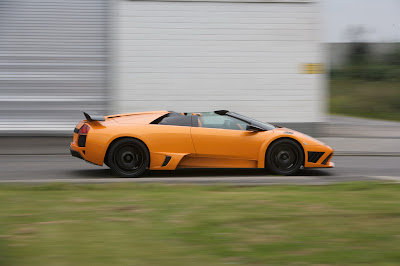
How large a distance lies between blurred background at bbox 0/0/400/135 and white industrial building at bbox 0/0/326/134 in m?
0.03

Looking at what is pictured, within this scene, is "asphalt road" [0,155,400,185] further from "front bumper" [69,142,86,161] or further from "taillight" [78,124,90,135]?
"taillight" [78,124,90,135]

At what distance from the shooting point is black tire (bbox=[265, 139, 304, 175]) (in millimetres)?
8898

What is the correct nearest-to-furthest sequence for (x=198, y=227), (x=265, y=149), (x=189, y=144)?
(x=198, y=227)
(x=189, y=144)
(x=265, y=149)

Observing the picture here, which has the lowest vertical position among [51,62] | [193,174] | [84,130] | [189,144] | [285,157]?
[193,174]

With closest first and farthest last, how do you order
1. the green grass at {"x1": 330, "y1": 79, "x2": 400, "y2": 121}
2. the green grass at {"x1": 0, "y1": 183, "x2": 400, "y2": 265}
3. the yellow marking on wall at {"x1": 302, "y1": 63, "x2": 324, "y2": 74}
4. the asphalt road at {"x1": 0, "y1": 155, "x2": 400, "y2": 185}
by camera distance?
1. the green grass at {"x1": 0, "y1": 183, "x2": 400, "y2": 265}
2. the asphalt road at {"x1": 0, "y1": 155, "x2": 400, "y2": 185}
3. the yellow marking on wall at {"x1": 302, "y1": 63, "x2": 324, "y2": 74}
4. the green grass at {"x1": 330, "y1": 79, "x2": 400, "y2": 121}

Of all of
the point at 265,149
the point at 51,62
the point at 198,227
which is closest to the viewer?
the point at 198,227

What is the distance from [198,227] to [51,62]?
37.4 feet

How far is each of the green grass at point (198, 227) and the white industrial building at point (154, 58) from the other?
8.64m

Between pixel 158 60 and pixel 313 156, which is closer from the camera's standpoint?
pixel 313 156

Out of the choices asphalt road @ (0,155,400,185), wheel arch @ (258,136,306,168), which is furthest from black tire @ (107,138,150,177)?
wheel arch @ (258,136,306,168)

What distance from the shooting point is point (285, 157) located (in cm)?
895

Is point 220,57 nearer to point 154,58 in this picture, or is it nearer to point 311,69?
point 154,58

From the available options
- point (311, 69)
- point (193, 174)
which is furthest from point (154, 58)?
point (193, 174)

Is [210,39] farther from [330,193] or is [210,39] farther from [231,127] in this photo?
[330,193]
